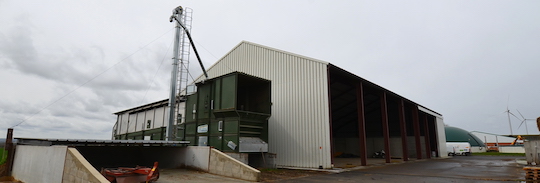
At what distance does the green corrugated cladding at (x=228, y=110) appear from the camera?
17.0 meters

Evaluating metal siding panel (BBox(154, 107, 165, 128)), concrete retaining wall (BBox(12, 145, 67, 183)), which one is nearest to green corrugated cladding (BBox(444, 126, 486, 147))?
metal siding panel (BBox(154, 107, 165, 128))

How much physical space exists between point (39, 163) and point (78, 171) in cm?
347

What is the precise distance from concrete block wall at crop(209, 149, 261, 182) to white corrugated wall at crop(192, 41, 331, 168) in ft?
21.9

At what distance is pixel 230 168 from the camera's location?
1326cm

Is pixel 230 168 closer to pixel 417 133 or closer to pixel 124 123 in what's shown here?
pixel 124 123

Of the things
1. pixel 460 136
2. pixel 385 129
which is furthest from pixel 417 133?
pixel 460 136

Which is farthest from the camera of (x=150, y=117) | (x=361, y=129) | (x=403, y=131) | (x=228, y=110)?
(x=150, y=117)

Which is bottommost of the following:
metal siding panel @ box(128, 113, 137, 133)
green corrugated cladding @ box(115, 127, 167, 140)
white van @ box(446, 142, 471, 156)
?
white van @ box(446, 142, 471, 156)

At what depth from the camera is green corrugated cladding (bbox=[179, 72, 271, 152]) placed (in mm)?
16969

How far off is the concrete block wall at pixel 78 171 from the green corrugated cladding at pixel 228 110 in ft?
26.4

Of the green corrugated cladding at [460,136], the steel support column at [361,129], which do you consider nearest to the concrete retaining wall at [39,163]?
the steel support column at [361,129]

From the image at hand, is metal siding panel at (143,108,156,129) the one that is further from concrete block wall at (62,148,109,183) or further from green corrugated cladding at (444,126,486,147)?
green corrugated cladding at (444,126,486,147)

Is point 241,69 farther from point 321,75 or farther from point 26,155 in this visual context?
point 26,155

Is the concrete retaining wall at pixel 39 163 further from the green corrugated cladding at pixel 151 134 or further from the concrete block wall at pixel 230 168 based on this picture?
the green corrugated cladding at pixel 151 134
